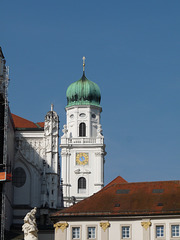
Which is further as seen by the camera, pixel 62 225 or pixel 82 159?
pixel 82 159

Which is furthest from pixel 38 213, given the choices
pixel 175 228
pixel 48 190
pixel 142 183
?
pixel 175 228

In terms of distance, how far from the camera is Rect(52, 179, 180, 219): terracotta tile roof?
172 ft

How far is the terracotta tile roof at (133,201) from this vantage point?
5238cm

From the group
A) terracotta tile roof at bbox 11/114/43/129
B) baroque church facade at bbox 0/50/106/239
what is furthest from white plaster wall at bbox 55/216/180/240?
terracotta tile roof at bbox 11/114/43/129

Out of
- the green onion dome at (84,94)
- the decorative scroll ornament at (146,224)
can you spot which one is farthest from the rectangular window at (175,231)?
the green onion dome at (84,94)

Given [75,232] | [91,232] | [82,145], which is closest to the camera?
[91,232]

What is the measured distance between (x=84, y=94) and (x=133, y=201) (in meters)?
59.0

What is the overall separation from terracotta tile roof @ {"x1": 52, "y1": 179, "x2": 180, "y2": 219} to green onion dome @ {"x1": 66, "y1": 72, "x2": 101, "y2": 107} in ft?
182

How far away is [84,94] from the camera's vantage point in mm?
112062

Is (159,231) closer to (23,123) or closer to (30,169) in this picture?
(30,169)

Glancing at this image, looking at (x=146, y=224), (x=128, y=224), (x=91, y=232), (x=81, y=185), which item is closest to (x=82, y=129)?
(x=81, y=185)

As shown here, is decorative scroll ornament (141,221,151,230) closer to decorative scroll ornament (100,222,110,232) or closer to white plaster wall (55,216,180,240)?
white plaster wall (55,216,180,240)

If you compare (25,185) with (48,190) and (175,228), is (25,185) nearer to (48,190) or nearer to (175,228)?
(48,190)

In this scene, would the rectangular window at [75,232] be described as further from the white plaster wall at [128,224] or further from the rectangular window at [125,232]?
the rectangular window at [125,232]
